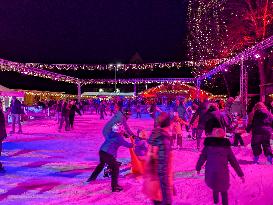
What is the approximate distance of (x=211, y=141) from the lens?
234 inches

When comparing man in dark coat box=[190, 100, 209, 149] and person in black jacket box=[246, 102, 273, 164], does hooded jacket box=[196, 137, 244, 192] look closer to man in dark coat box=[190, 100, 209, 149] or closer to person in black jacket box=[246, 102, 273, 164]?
person in black jacket box=[246, 102, 273, 164]

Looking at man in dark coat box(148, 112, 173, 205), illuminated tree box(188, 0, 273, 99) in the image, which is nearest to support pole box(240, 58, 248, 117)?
illuminated tree box(188, 0, 273, 99)

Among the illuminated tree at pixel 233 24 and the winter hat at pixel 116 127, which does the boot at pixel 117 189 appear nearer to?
the winter hat at pixel 116 127

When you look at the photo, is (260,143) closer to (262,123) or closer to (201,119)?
(262,123)

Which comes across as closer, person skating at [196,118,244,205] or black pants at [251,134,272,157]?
person skating at [196,118,244,205]

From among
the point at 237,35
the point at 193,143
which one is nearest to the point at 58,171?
the point at 193,143

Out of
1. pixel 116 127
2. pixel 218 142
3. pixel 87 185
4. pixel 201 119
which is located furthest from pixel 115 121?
pixel 201 119

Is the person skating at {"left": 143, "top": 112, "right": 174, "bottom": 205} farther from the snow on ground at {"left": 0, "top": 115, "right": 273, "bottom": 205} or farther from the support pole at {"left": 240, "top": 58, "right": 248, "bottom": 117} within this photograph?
the support pole at {"left": 240, "top": 58, "right": 248, "bottom": 117}

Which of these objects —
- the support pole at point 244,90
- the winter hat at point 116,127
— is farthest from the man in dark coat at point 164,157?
the support pole at point 244,90

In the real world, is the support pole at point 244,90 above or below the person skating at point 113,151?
above

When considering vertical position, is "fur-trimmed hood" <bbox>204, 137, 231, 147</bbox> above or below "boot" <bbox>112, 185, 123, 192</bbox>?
above

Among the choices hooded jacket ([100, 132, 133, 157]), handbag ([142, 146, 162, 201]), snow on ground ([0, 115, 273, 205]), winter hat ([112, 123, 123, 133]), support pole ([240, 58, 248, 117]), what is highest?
support pole ([240, 58, 248, 117])

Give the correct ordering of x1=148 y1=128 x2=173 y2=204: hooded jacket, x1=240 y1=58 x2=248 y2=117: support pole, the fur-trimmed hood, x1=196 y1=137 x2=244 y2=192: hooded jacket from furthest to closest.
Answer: x1=240 y1=58 x2=248 y2=117: support pole
the fur-trimmed hood
x1=196 y1=137 x2=244 y2=192: hooded jacket
x1=148 y1=128 x2=173 y2=204: hooded jacket

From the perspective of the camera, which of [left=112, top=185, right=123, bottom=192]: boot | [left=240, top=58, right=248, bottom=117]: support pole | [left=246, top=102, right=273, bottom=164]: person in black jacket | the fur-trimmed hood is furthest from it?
[left=240, top=58, right=248, bottom=117]: support pole
